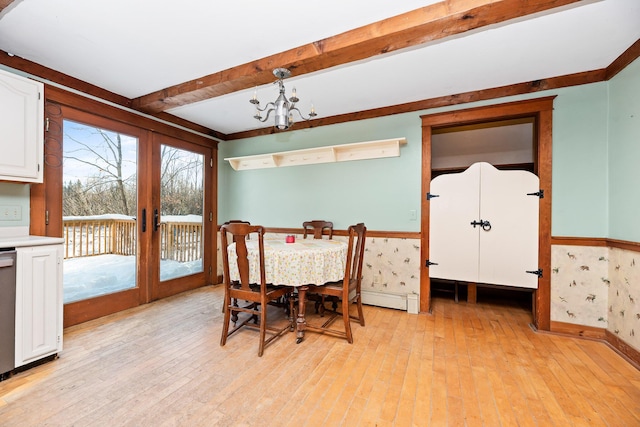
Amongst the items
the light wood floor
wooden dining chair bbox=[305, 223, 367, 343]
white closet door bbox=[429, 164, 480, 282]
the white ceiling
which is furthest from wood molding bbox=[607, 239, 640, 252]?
wooden dining chair bbox=[305, 223, 367, 343]

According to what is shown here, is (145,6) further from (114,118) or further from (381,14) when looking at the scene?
(114,118)

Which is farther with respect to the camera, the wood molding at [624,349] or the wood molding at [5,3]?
the wood molding at [624,349]

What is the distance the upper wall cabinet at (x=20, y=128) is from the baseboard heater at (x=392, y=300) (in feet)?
11.4

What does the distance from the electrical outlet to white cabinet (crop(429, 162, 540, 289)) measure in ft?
13.1

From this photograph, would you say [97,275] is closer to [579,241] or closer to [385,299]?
[385,299]

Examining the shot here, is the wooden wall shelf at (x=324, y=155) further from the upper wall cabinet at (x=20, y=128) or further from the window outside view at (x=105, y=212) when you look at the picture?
the upper wall cabinet at (x=20, y=128)

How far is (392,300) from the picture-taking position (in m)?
3.29

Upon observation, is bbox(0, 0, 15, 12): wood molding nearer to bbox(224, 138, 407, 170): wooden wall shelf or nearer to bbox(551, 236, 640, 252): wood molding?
bbox(224, 138, 407, 170): wooden wall shelf

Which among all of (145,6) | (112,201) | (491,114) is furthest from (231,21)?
(491,114)

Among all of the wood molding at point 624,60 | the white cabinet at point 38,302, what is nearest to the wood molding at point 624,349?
the wood molding at point 624,60

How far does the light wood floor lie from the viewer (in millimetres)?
1535

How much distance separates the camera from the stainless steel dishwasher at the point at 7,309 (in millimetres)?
1805

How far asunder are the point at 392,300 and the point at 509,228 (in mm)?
1516

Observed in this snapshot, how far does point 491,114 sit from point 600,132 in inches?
36.0
